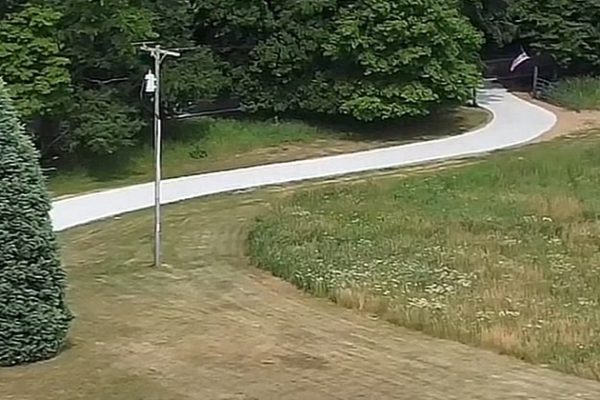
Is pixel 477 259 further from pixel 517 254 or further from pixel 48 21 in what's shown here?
pixel 48 21

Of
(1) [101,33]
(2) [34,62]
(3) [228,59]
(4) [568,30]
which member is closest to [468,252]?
(2) [34,62]

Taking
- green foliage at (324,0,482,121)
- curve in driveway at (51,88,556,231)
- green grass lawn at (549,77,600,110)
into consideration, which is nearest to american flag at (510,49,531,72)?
green grass lawn at (549,77,600,110)

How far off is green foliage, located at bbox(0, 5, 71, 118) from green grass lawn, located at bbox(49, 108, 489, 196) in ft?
6.58

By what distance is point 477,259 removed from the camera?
19484 mm

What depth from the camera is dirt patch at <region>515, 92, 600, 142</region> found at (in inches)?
1416

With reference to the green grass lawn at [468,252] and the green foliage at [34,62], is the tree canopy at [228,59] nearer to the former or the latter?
the green foliage at [34,62]

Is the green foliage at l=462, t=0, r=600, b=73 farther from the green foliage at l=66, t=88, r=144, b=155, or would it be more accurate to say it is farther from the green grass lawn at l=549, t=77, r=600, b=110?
the green foliage at l=66, t=88, r=144, b=155

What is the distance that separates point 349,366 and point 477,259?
600cm

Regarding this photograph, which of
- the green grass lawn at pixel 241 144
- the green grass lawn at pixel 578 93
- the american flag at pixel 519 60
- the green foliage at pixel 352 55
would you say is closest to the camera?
the green grass lawn at pixel 241 144

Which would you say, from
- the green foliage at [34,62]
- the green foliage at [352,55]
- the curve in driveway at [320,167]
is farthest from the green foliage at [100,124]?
the green foliage at [352,55]

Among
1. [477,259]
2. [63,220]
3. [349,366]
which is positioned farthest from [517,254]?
[63,220]

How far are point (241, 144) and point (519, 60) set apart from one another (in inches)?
615

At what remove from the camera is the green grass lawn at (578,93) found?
4088 cm

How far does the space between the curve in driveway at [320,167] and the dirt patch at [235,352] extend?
5.11 meters
